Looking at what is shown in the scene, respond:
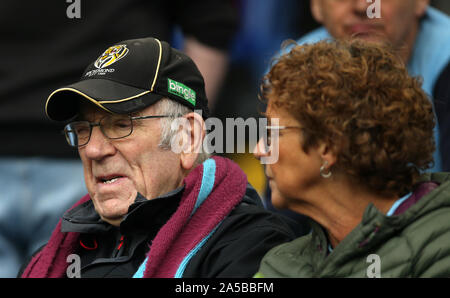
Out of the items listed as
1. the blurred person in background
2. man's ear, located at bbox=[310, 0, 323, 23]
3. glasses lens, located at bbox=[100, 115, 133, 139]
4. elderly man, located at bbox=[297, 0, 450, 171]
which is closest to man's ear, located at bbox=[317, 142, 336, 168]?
glasses lens, located at bbox=[100, 115, 133, 139]

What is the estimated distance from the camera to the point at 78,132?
8.77 ft

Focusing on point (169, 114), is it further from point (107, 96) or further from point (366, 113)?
point (366, 113)

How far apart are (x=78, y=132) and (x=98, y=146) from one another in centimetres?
14

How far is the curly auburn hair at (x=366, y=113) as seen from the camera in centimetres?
208

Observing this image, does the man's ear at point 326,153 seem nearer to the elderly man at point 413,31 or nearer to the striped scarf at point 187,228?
the striped scarf at point 187,228

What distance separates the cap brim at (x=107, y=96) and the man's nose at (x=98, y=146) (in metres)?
0.11

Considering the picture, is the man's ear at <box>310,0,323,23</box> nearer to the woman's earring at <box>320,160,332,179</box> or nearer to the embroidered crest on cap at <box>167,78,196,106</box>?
the embroidered crest on cap at <box>167,78,196,106</box>

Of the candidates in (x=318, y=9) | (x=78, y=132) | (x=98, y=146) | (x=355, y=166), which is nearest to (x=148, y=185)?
(x=98, y=146)

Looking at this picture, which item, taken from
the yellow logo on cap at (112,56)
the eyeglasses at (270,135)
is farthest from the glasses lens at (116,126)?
the eyeglasses at (270,135)

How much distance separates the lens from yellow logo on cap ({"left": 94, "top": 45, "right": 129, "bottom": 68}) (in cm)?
265

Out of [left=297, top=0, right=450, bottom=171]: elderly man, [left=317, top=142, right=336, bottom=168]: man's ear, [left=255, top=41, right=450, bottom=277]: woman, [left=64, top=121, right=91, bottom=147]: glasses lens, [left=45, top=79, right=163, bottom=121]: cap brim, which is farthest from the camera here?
[left=297, top=0, right=450, bottom=171]: elderly man

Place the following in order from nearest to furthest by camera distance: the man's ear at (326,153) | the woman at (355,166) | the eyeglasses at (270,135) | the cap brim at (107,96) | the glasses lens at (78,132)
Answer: the woman at (355,166) → the man's ear at (326,153) → the eyeglasses at (270,135) → the cap brim at (107,96) → the glasses lens at (78,132)

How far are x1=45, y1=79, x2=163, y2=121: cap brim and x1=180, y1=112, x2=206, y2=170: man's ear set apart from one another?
16cm

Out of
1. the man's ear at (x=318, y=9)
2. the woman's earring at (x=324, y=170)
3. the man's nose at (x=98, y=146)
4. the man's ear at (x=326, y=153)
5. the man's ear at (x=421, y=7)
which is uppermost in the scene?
the man's ear at (x=421, y=7)
